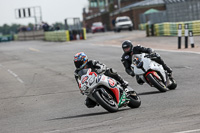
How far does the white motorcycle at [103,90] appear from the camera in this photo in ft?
29.6

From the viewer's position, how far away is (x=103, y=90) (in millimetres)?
9055

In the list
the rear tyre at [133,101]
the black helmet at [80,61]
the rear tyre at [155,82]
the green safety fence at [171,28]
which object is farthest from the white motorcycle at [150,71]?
the green safety fence at [171,28]

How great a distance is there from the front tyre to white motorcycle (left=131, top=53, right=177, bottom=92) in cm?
235

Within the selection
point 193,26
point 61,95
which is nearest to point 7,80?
point 61,95

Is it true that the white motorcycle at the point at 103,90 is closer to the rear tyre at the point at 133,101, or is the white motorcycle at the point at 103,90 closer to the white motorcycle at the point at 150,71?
the rear tyre at the point at 133,101

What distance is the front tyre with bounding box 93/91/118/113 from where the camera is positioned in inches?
353

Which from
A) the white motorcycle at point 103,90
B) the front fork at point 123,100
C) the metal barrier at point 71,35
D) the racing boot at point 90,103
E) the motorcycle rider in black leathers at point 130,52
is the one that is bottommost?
the metal barrier at point 71,35

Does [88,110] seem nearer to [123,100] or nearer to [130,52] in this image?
[123,100]

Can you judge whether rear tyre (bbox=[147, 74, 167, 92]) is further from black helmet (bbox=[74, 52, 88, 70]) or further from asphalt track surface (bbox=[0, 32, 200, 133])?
black helmet (bbox=[74, 52, 88, 70])

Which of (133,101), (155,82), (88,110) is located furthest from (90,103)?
(155,82)

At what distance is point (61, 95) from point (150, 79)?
3.44 meters

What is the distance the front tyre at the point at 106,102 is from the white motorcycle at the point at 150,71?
2.35 m

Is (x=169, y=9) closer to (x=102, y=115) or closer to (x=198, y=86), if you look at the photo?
(x=198, y=86)

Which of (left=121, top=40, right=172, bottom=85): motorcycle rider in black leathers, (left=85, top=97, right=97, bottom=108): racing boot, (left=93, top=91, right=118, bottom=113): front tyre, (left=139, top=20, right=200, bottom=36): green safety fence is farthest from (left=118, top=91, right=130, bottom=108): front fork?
(left=139, top=20, right=200, bottom=36): green safety fence
